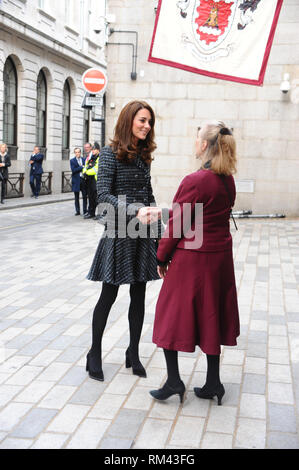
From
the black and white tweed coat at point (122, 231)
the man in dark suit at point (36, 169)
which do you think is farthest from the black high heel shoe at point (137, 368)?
the man in dark suit at point (36, 169)

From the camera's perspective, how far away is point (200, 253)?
362cm

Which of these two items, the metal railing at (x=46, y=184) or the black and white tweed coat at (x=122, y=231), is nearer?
the black and white tweed coat at (x=122, y=231)

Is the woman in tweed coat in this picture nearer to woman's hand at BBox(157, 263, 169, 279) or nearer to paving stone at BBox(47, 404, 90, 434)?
woman's hand at BBox(157, 263, 169, 279)

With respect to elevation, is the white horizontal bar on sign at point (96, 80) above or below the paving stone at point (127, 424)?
above

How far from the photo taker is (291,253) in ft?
32.4

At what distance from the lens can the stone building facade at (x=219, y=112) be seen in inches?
565

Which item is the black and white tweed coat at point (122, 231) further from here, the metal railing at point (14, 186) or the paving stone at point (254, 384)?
the metal railing at point (14, 186)

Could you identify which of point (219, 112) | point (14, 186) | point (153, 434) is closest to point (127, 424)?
point (153, 434)

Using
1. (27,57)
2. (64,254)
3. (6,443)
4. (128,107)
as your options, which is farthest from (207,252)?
A: (27,57)

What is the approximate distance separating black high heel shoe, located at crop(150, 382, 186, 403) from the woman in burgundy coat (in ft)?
0.93

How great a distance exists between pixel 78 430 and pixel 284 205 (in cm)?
1186

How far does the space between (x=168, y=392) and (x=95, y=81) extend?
10495 mm

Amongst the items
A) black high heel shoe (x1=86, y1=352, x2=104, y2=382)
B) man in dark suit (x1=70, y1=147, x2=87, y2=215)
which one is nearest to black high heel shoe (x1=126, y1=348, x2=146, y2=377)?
black high heel shoe (x1=86, y1=352, x2=104, y2=382)

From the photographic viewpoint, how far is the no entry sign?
1326 cm
